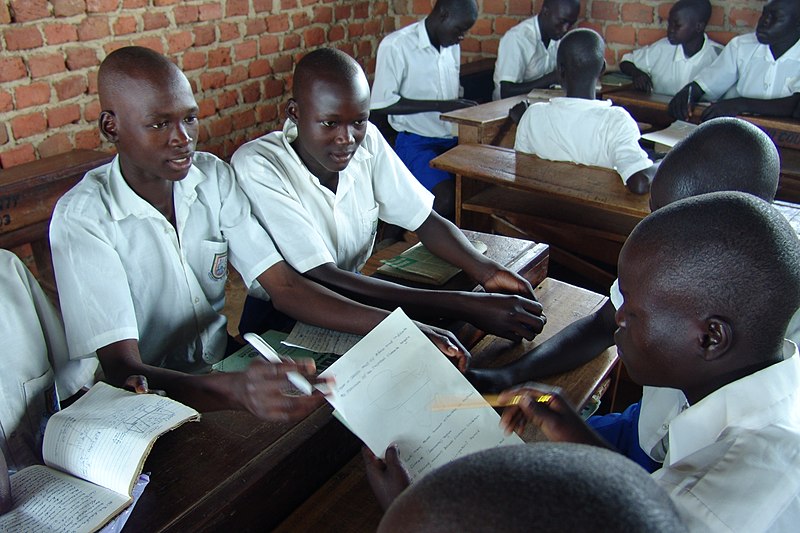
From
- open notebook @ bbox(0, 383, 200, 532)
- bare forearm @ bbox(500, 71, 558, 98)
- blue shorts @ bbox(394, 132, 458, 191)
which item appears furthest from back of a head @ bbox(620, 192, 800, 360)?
bare forearm @ bbox(500, 71, 558, 98)

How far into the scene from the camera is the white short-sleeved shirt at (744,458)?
27.4 inches

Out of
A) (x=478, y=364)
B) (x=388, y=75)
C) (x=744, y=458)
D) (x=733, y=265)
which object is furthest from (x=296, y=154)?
(x=388, y=75)

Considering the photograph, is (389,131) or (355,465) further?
(389,131)

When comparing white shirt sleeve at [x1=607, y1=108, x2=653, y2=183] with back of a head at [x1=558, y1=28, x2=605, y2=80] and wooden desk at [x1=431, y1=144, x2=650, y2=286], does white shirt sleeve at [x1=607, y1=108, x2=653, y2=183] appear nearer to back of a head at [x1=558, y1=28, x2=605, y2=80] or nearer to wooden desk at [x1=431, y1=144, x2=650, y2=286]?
wooden desk at [x1=431, y1=144, x2=650, y2=286]

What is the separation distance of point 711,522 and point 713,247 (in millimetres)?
356

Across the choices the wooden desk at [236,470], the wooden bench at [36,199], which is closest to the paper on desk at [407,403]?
the wooden desk at [236,470]

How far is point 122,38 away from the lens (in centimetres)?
320

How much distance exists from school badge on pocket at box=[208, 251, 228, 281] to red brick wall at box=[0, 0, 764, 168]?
190 cm

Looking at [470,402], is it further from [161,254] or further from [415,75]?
[415,75]

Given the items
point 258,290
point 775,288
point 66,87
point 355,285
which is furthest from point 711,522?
point 66,87

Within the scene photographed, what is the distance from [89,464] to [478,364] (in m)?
0.75

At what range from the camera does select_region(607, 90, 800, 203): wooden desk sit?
9.64 feet

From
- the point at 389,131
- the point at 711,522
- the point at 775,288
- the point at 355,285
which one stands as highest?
the point at 775,288

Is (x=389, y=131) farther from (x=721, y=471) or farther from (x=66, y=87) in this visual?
(x=721, y=471)
